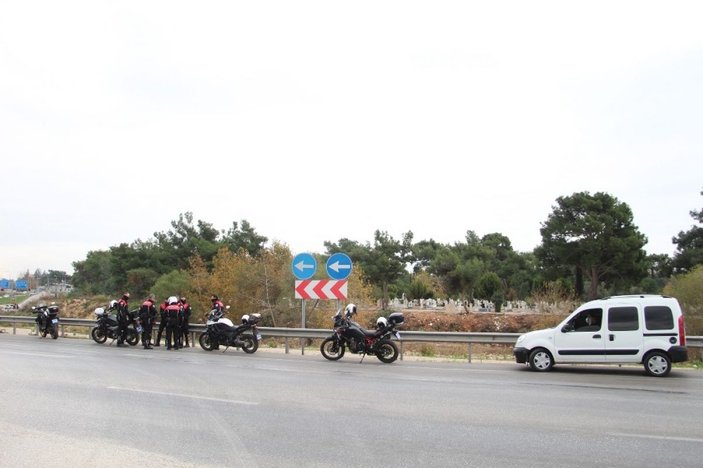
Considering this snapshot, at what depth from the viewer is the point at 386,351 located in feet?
58.1

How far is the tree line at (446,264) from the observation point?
40625 millimetres

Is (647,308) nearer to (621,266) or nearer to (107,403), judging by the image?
(107,403)

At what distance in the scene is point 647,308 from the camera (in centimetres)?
1489

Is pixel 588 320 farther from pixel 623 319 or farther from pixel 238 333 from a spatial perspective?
pixel 238 333

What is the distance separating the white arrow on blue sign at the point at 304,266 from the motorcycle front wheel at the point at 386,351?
15.4ft

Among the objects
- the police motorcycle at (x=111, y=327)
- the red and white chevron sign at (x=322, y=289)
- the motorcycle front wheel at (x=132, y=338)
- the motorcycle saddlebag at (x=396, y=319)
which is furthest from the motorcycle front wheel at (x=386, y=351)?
the motorcycle front wheel at (x=132, y=338)

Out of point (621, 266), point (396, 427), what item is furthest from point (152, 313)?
point (621, 266)

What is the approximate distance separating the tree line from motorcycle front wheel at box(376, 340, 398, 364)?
18.0m

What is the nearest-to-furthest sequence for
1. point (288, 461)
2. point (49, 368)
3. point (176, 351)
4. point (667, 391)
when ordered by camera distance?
point (288, 461), point (667, 391), point (49, 368), point (176, 351)

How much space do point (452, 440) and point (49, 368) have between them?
11.1 metres

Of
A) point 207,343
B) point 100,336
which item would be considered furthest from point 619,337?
point 100,336

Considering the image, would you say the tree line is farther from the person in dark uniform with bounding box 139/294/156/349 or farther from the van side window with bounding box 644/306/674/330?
the van side window with bounding box 644/306/674/330

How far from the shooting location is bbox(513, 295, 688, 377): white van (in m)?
14.6

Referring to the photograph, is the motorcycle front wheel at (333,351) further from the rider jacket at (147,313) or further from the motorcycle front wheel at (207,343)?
the rider jacket at (147,313)
